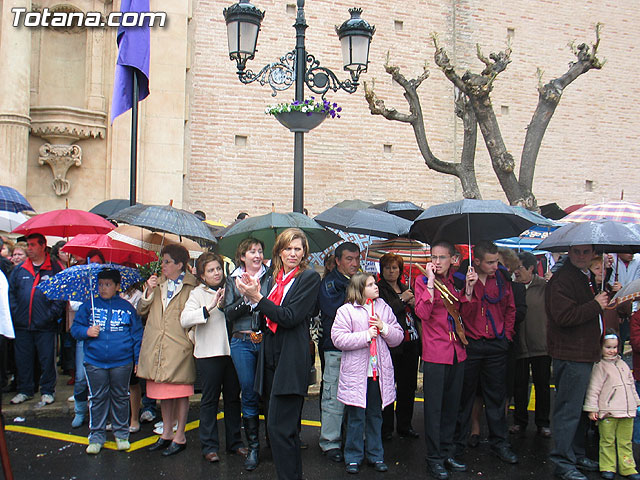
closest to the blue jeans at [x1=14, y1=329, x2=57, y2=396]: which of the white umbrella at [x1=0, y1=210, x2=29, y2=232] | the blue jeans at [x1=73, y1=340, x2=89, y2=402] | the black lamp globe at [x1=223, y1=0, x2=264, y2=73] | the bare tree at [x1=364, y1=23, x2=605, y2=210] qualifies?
the blue jeans at [x1=73, y1=340, x2=89, y2=402]

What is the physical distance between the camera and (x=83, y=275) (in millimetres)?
6113

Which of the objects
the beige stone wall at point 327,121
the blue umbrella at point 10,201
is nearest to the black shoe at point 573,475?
the blue umbrella at point 10,201

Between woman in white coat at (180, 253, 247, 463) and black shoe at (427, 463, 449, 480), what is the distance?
1.68 metres

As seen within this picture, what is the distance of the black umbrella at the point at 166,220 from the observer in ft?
18.9

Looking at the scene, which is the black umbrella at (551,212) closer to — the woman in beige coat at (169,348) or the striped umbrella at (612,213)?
the striped umbrella at (612,213)

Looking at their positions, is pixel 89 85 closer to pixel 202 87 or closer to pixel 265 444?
pixel 202 87

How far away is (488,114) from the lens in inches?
508

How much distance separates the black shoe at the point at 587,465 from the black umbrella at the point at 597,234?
1944 mm

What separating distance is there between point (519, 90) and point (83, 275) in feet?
50.6

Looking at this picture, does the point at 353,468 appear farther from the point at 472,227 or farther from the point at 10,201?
the point at 10,201

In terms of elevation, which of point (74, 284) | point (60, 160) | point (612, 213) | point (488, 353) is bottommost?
point (488, 353)

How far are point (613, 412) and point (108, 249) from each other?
208 inches

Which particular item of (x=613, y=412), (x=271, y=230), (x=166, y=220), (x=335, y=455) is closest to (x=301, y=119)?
(x=271, y=230)

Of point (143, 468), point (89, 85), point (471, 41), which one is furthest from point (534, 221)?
point (471, 41)
